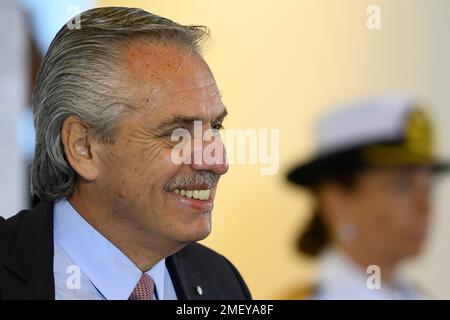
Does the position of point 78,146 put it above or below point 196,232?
above

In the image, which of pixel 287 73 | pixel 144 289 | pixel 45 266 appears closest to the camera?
pixel 45 266

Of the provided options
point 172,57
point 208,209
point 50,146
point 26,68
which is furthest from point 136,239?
point 26,68

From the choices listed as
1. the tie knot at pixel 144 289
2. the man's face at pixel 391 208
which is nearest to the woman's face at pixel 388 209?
the man's face at pixel 391 208

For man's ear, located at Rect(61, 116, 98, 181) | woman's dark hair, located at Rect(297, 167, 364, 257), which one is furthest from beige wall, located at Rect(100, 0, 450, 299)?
man's ear, located at Rect(61, 116, 98, 181)

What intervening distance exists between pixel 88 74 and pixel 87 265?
365mm

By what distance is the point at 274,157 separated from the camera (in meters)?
1.82

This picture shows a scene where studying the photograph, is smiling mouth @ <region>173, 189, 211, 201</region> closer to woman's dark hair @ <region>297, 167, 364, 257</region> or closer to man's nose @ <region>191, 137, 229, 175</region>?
man's nose @ <region>191, 137, 229, 175</region>

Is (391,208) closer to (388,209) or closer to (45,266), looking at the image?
(388,209)

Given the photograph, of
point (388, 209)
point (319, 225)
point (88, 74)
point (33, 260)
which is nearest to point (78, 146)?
point (88, 74)

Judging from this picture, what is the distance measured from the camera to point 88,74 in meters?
1.60
